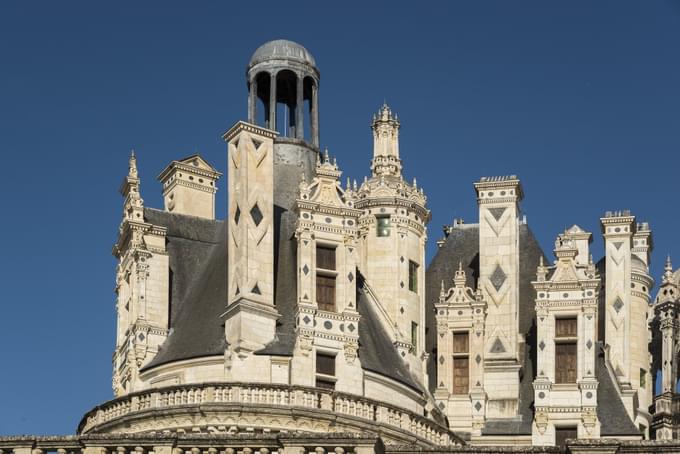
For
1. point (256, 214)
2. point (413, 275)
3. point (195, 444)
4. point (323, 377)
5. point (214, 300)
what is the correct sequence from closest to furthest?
point (195, 444) < point (323, 377) < point (256, 214) < point (214, 300) < point (413, 275)

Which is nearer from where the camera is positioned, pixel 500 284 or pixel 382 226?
pixel 382 226

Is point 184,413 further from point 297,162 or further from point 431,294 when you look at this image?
point 431,294

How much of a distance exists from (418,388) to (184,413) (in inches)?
314

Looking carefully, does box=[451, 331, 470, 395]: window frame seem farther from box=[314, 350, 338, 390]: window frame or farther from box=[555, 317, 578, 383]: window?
box=[314, 350, 338, 390]: window frame

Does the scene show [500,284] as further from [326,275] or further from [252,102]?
[252,102]

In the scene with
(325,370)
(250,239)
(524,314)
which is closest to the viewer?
(325,370)

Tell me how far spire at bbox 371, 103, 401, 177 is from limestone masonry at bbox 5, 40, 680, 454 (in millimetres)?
78

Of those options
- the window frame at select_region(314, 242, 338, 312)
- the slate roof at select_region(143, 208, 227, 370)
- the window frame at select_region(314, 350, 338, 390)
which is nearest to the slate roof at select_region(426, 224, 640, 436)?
the window frame at select_region(314, 242, 338, 312)

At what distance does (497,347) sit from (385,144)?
7372 millimetres

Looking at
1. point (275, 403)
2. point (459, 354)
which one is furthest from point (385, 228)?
point (275, 403)

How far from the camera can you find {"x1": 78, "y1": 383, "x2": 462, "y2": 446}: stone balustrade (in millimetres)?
53812

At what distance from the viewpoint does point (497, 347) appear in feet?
208

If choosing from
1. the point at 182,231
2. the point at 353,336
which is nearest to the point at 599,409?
the point at 353,336

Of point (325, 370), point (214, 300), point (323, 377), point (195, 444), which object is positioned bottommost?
point (195, 444)
